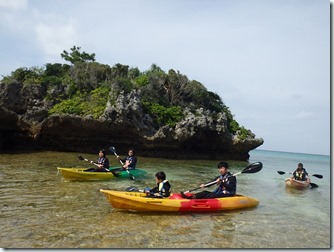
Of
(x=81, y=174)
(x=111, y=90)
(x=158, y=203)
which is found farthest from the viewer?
(x=111, y=90)

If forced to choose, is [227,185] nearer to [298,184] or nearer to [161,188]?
[161,188]

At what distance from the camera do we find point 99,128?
22750mm

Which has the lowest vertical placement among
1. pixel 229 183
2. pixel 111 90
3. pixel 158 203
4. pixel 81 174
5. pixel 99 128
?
pixel 158 203

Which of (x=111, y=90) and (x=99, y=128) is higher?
(x=111, y=90)

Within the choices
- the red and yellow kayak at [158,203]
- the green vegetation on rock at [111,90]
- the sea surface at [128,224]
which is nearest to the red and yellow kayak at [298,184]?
the sea surface at [128,224]

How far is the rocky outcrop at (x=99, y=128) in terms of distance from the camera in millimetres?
22422

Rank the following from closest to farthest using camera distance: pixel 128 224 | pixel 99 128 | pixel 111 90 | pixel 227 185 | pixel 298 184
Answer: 1. pixel 128 224
2. pixel 227 185
3. pixel 298 184
4. pixel 99 128
5. pixel 111 90

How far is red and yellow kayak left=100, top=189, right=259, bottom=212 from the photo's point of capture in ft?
25.7

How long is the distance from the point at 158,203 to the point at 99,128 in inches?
617

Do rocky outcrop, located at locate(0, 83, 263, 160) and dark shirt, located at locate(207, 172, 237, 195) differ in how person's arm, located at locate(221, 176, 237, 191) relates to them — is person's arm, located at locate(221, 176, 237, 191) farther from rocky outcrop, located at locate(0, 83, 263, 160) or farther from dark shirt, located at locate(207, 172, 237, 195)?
rocky outcrop, located at locate(0, 83, 263, 160)

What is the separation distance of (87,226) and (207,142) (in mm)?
21141

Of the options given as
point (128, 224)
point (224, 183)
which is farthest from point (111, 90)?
point (128, 224)

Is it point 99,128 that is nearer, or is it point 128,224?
point 128,224

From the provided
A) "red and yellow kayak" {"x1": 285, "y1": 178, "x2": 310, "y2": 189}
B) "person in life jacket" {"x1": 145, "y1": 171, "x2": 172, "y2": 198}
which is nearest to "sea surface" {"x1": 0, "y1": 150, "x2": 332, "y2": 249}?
"person in life jacket" {"x1": 145, "y1": 171, "x2": 172, "y2": 198}
